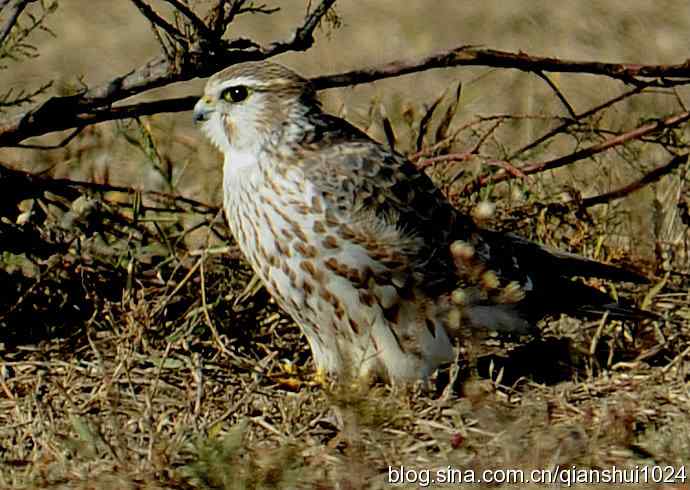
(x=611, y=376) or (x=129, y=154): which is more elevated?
(x=129, y=154)

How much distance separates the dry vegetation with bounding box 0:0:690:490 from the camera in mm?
3707

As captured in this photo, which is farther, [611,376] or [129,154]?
[129,154]

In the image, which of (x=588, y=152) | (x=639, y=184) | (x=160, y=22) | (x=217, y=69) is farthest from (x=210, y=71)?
(x=639, y=184)

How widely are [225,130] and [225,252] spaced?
1.28 feet

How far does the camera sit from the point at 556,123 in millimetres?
6250

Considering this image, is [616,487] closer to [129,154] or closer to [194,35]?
[194,35]

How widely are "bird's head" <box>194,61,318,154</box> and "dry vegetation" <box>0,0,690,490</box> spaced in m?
0.33

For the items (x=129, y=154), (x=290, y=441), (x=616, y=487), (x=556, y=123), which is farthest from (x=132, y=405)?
(x=556, y=123)

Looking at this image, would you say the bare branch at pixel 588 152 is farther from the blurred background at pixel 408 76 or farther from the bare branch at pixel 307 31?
the bare branch at pixel 307 31

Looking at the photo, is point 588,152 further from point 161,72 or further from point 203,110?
point 161,72

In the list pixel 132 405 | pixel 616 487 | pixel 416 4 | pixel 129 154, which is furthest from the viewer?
pixel 416 4

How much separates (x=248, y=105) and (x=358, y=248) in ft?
1.91

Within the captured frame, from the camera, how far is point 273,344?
192 inches

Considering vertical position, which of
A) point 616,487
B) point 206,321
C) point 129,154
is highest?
point 129,154
